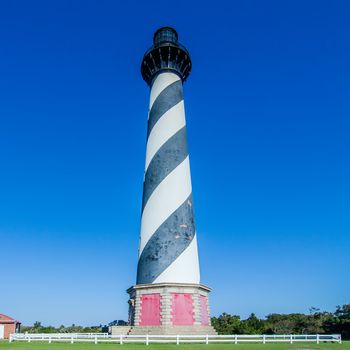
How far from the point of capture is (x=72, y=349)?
13211mm

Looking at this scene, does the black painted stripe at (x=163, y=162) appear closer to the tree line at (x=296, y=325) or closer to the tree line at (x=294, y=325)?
the tree line at (x=294, y=325)

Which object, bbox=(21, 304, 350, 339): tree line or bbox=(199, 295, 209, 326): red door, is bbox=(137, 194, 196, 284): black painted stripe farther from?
bbox=(21, 304, 350, 339): tree line

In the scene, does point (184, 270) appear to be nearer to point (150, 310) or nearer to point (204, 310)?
point (204, 310)

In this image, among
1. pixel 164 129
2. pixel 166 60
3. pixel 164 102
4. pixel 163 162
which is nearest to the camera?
pixel 163 162

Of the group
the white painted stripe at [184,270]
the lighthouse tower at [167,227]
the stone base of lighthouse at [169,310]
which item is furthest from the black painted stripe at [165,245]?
the stone base of lighthouse at [169,310]

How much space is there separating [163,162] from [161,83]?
6.45m

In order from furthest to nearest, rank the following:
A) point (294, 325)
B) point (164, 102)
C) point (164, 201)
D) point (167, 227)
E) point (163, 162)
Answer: point (294, 325)
point (164, 102)
point (163, 162)
point (164, 201)
point (167, 227)

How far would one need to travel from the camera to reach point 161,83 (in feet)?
85.1

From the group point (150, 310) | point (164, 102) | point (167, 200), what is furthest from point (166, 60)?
point (150, 310)

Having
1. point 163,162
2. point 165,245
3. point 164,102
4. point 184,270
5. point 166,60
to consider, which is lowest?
point 184,270

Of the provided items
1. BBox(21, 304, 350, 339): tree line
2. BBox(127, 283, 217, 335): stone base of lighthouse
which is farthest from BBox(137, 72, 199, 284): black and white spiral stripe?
BBox(21, 304, 350, 339): tree line

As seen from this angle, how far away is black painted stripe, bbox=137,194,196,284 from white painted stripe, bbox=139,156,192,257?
1.12 ft

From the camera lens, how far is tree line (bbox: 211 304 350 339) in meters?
29.5

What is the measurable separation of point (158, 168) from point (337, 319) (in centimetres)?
2166
